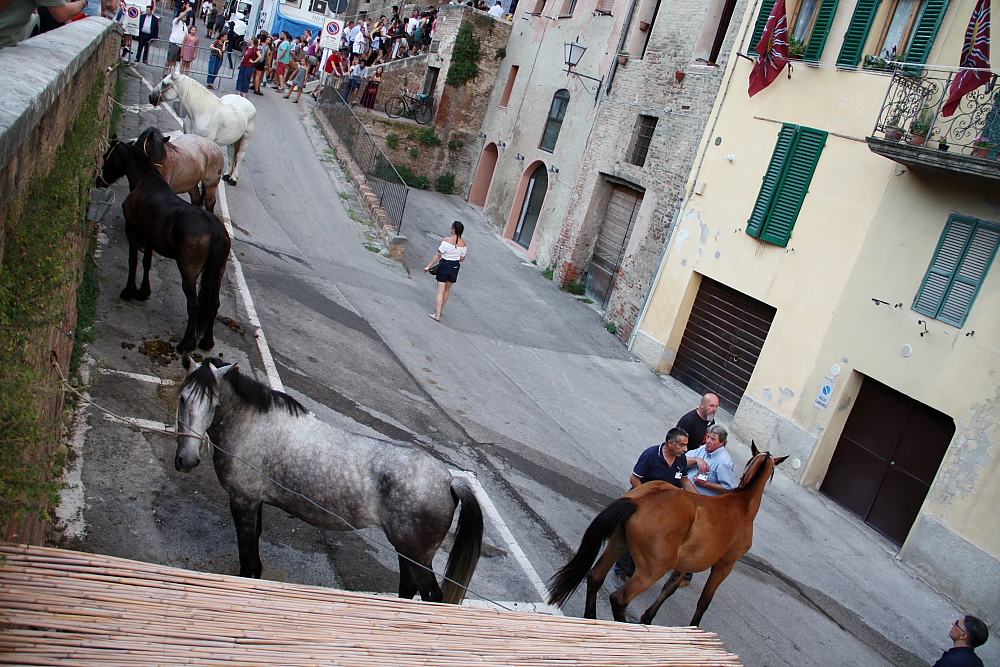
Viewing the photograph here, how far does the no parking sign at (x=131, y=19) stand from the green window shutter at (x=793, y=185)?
1781cm

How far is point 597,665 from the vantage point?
4.02 meters

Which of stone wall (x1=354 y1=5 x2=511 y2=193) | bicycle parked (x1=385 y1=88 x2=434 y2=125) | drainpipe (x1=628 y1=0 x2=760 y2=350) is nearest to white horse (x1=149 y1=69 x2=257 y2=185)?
drainpipe (x1=628 y1=0 x2=760 y2=350)

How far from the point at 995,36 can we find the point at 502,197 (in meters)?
16.0

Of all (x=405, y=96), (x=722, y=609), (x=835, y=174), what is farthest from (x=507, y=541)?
(x=405, y=96)

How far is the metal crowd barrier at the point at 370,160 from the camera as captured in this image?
18109 millimetres

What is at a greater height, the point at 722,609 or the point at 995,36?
the point at 995,36

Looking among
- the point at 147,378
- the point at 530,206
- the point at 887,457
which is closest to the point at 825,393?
the point at 887,457

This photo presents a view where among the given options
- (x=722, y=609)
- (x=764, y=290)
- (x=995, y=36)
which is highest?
(x=995, y=36)

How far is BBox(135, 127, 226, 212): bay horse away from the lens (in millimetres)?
10234

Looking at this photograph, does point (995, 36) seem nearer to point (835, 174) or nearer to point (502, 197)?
point (835, 174)

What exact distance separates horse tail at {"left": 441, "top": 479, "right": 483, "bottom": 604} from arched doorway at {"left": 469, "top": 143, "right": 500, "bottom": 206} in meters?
22.4

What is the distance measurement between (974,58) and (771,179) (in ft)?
12.8

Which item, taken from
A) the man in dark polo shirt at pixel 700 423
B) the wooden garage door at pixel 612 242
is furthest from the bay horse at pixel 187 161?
the wooden garage door at pixel 612 242

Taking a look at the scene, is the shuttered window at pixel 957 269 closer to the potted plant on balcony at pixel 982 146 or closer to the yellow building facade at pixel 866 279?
the yellow building facade at pixel 866 279
